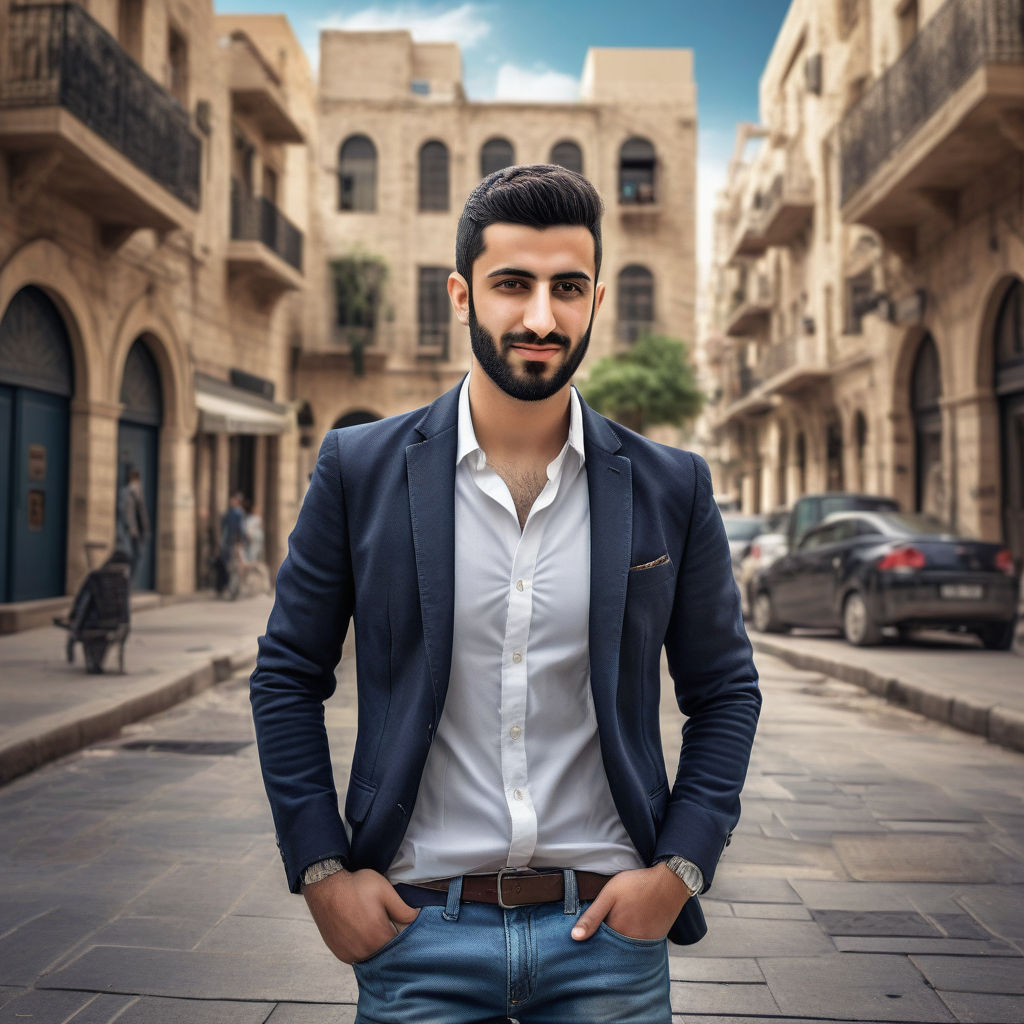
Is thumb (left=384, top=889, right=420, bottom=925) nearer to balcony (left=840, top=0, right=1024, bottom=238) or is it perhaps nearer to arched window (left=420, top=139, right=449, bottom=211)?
balcony (left=840, top=0, right=1024, bottom=238)

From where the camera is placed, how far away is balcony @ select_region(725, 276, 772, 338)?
35.0 metres

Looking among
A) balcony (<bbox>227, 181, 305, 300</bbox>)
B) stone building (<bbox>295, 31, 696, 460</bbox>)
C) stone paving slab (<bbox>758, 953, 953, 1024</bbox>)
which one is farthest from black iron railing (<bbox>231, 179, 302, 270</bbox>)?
stone paving slab (<bbox>758, 953, 953, 1024</bbox>)

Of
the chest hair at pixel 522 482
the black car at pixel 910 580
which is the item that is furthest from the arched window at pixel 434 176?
the chest hair at pixel 522 482

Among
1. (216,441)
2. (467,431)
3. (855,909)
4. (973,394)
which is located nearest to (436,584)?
(467,431)

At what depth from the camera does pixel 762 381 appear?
3322cm

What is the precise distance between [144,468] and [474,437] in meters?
17.5

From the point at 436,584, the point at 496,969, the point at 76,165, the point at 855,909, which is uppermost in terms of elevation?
the point at 76,165

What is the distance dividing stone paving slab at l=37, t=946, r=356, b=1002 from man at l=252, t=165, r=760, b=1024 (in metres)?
1.84

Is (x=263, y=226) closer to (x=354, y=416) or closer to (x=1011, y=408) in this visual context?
(x=354, y=416)

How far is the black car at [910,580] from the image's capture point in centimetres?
1214

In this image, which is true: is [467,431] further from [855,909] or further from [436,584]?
[855,909]

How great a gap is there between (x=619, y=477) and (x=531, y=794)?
51 centimetres

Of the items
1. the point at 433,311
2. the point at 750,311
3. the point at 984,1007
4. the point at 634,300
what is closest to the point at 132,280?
the point at 984,1007

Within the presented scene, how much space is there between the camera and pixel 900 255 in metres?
20.5
